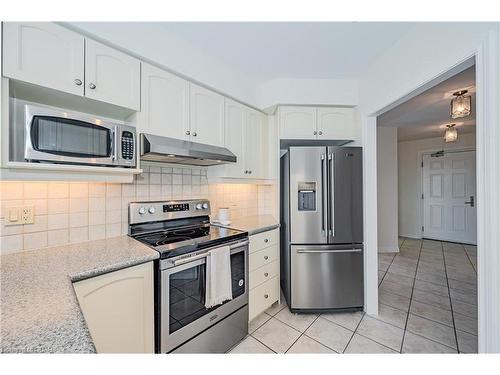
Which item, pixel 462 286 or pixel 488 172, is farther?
pixel 462 286

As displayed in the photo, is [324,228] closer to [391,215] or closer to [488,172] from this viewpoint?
[488,172]

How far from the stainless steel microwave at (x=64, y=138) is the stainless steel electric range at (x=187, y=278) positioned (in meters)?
0.52

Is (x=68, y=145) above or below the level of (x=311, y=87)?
below

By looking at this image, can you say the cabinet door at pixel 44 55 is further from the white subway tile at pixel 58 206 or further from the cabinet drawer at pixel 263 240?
the cabinet drawer at pixel 263 240

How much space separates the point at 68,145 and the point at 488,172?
2.18m

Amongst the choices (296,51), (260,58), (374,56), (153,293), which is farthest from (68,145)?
(374,56)

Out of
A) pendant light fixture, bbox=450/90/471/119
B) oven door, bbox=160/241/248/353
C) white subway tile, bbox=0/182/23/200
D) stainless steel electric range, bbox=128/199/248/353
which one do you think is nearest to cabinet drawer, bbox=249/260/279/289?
stainless steel electric range, bbox=128/199/248/353

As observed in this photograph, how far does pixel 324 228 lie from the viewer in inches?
82.2

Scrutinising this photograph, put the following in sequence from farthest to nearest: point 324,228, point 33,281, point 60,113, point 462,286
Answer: point 462,286, point 324,228, point 60,113, point 33,281

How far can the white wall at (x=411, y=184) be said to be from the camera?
16.8 ft

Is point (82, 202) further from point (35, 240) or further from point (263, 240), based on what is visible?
point (263, 240)

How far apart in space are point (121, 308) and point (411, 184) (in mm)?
6320

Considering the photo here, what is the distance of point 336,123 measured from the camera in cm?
237

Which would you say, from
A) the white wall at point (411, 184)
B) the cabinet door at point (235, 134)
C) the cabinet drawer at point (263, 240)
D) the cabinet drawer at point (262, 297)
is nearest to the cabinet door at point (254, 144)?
the cabinet door at point (235, 134)
